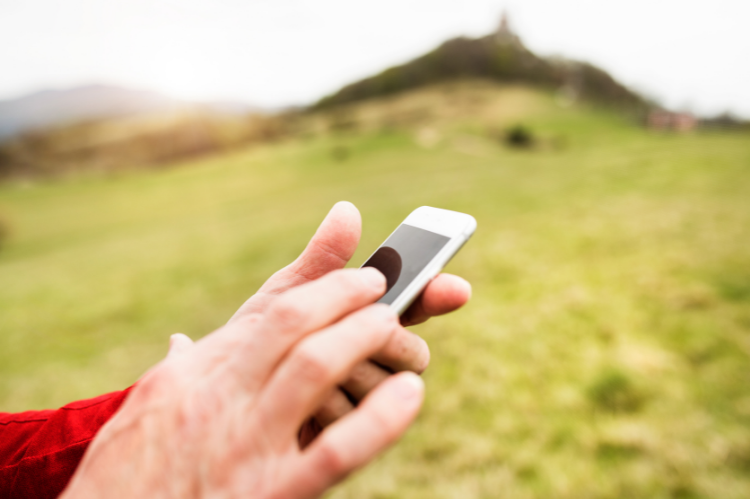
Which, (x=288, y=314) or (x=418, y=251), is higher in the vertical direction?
(x=288, y=314)

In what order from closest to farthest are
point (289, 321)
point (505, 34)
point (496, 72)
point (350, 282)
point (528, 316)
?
point (289, 321) → point (350, 282) → point (528, 316) → point (496, 72) → point (505, 34)

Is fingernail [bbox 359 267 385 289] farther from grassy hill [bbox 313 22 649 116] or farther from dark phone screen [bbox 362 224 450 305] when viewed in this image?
grassy hill [bbox 313 22 649 116]

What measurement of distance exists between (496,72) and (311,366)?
2652 inches

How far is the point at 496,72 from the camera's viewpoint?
5862 cm

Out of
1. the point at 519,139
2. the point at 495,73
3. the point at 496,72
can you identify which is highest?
the point at 496,72

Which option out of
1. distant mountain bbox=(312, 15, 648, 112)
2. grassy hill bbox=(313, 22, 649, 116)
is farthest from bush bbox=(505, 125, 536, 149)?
grassy hill bbox=(313, 22, 649, 116)

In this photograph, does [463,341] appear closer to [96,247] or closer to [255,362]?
[255,362]

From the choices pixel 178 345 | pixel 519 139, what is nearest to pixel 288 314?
pixel 178 345

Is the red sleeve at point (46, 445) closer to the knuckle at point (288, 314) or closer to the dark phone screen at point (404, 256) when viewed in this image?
the knuckle at point (288, 314)

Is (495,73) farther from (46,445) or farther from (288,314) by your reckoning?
(46,445)

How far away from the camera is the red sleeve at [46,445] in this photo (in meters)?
1.38

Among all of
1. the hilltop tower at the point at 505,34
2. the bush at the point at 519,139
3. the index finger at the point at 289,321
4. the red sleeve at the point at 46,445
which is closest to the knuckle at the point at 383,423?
the index finger at the point at 289,321

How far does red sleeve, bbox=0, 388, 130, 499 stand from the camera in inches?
54.4

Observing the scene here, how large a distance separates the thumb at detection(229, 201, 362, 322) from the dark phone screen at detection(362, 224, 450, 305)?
18cm
